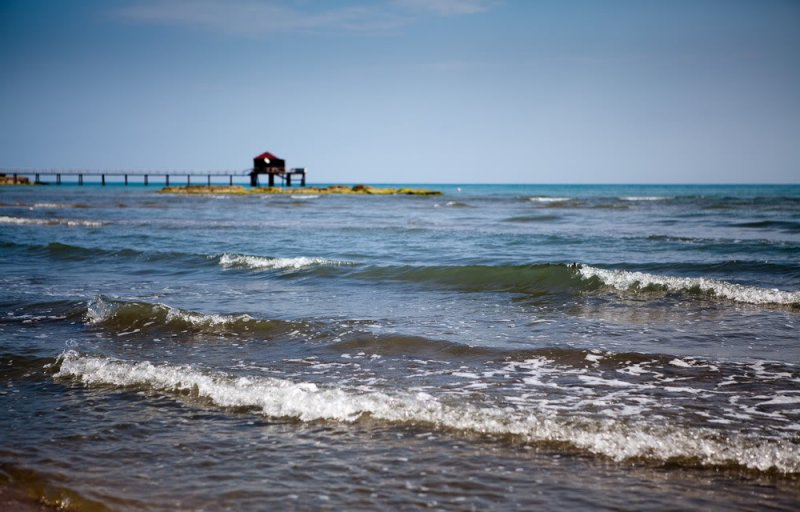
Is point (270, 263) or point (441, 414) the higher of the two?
point (270, 263)

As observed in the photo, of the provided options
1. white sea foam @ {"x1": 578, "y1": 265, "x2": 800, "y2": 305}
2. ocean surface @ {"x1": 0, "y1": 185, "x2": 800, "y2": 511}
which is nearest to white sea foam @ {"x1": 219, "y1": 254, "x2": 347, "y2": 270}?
ocean surface @ {"x1": 0, "y1": 185, "x2": 800, "y2": 511}

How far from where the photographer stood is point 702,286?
452 inches

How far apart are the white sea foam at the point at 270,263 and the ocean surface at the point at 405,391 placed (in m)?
1.35

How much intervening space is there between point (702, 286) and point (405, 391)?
7849 millimetres

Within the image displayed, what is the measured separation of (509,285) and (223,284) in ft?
19.4

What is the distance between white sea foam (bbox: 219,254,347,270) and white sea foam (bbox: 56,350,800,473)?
8463 millimetres

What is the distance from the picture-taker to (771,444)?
180 inches

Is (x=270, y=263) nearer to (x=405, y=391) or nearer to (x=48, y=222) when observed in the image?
(x=405, y=391)

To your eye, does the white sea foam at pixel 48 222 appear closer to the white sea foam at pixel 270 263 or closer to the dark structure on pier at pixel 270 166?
the white sea foam at pixel 270 263

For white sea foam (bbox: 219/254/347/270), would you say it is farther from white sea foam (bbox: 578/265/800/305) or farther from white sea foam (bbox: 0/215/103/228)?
white sea foam (bbox: 0/215/103/228)

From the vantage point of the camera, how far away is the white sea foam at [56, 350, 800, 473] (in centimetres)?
453

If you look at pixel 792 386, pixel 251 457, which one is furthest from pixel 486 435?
pixel 792 386

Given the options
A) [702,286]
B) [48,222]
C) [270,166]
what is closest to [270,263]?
[702,286]

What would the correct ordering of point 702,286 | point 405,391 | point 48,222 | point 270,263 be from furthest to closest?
point 48,222
point 270,263
point 702,286
point 405,391
